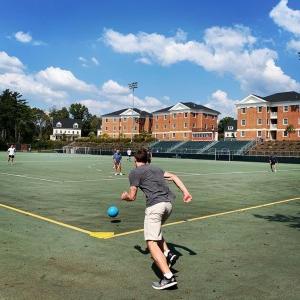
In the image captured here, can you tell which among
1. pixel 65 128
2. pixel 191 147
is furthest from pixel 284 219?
pixel 65 128

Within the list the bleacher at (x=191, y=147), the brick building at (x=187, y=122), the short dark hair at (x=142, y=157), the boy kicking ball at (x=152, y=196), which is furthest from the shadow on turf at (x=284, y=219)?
the brick building at (x=187, y=122)

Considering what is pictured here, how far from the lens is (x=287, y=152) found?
66.2m

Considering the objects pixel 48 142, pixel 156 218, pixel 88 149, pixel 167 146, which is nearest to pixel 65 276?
pixel 156 218

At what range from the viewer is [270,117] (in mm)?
96750

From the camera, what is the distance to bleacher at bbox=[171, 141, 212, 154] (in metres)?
86.9

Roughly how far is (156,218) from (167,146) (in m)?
89.4

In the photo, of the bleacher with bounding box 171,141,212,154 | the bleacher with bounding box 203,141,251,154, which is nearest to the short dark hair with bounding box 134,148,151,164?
the bleacher with bounding box 203,141,251,154

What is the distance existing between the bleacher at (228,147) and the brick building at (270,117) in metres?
10.3

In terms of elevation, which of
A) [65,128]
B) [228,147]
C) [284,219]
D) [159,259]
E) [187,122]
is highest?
[65,128]

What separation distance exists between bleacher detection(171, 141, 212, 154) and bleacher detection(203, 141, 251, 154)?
2.56 meters

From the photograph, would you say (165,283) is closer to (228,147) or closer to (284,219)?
(284,219)

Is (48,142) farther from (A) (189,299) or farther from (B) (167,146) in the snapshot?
(A) (189,299)

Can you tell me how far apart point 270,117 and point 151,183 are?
94.6m

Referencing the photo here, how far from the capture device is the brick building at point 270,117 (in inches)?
3610
